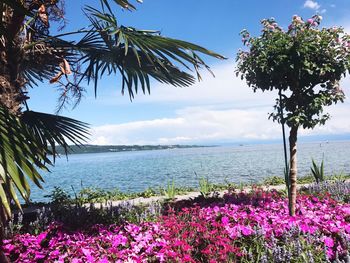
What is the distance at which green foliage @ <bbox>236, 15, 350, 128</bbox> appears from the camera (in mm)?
5012

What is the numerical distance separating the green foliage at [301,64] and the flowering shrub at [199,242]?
6.12 ft

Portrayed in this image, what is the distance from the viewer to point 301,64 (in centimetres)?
498

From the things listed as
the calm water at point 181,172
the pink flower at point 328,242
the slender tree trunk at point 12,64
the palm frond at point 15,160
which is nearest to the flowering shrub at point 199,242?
the pink flower at point 328,242

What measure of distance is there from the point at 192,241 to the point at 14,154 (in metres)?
1.94

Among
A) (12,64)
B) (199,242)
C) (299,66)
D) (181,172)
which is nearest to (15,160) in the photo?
(199,242)

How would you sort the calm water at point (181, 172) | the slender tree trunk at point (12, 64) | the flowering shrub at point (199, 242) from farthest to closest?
the calm water at point (181, 172)
the slender tree trunk at point (12, 64)
the flowering shrub at point (199, 242)

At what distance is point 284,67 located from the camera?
503cm

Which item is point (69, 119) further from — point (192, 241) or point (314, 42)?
point (314, 42)

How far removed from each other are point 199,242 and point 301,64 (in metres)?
3.12

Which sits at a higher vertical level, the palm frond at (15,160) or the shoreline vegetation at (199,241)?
the palm frond at (15,160)

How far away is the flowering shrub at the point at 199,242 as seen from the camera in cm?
298

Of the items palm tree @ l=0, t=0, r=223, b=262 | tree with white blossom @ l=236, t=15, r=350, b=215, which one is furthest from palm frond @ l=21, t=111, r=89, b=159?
tree with white blossom @ l=236, t=15, r=350, b=215

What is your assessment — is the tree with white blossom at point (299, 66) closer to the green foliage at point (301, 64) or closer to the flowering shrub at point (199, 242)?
the green foliage at point (301, 64)

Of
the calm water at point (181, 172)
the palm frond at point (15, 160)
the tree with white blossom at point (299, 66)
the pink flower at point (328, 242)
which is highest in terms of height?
the tree with white blossom at point (299, 66)
